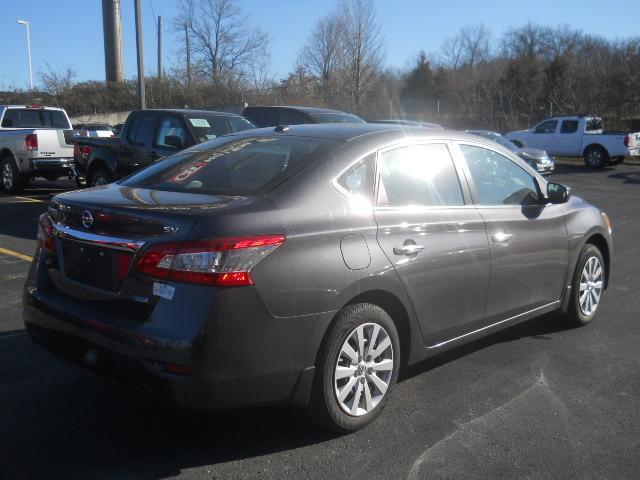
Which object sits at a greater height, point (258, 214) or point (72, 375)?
point (258, 214)

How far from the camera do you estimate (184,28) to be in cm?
4838

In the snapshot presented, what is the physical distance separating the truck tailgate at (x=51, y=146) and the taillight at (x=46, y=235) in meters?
10.9

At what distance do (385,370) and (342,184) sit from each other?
1074 mm

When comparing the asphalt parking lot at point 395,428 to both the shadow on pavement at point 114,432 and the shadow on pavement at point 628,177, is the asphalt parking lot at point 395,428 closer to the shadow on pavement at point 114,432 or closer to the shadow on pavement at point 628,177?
the shadow on pavement at point 114,432

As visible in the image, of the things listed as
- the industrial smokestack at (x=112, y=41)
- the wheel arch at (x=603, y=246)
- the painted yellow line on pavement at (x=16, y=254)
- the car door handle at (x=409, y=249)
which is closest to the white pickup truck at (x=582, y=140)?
the wheel arch at (x=603, y=246)

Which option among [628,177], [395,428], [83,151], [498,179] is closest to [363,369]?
[395,428]

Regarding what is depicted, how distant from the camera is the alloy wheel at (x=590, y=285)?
18.4 feet

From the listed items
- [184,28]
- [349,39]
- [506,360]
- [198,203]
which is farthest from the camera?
[184,28]

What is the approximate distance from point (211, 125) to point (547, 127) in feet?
60.1

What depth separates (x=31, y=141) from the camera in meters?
13.8

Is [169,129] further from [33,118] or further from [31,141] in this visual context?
[33,118]

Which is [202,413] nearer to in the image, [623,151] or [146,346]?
[146,346]

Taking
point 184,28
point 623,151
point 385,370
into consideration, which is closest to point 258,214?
point 385,370

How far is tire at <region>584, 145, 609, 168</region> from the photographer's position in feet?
78.5
